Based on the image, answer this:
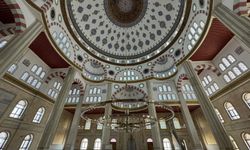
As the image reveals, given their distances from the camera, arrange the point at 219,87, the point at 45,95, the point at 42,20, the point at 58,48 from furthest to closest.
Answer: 1. the point at 45,95
2. the point at 219,87
3. the point at 58,48
4. the point at 42,20

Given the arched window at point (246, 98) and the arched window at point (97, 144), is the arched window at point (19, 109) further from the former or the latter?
the arched window at point (246, 98)

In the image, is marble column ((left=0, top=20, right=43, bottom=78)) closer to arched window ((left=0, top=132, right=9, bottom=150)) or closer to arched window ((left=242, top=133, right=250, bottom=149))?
arched window ((left=0, top=132, right=9, bottom=150))

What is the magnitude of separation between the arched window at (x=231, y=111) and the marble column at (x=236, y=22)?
9.41 metres

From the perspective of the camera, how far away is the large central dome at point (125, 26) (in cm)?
1618

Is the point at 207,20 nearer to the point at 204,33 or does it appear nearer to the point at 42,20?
the point at 204,33

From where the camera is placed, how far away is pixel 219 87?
45.9 feet

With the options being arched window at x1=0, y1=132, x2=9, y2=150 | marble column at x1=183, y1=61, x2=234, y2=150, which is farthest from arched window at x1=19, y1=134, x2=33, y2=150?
marble column at x1=183, y1=61, x2=234, y2=150

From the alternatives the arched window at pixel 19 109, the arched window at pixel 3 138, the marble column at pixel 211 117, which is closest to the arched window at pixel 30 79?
the arched window at pixel 19 109

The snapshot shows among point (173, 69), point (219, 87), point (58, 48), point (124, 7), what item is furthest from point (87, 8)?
point (219, 87)

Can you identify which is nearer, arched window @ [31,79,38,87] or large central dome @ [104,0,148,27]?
arched window @ [31,79,38,87]

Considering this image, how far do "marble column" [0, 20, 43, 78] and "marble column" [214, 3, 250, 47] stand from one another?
41.4ft

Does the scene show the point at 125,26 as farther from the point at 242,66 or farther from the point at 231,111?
the point at 231,111

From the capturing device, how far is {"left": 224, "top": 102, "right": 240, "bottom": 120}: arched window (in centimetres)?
1270

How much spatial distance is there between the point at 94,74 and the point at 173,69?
11074 millimetres
